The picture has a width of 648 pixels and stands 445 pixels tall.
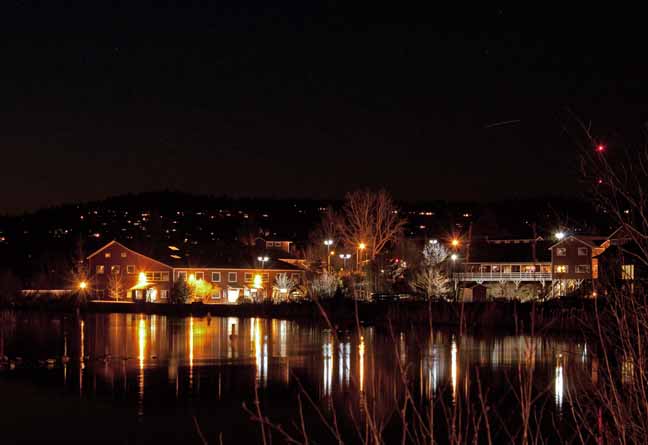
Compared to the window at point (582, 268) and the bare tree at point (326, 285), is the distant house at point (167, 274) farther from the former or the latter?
the window at point (582, 268)

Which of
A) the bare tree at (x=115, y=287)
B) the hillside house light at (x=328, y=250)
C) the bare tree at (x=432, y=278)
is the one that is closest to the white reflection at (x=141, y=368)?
the bare tree at (x=432, y=278)

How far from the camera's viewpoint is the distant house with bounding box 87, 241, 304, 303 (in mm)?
79688

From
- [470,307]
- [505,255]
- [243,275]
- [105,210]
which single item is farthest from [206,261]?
[105,210]

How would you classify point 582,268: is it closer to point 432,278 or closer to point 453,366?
point 432,278

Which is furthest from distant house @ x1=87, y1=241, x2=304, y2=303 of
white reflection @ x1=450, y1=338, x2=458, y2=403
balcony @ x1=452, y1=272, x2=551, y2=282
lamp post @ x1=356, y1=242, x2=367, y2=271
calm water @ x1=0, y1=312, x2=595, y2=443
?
white reflection @ x1=450, y1=338, x2=458, y2=403

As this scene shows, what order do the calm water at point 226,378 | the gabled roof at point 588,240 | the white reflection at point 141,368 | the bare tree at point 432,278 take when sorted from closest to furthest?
the calm water at point 226,378, the white reflection at point 141,368, the bare tree at point 432,278, the gabled roof at point 588,240

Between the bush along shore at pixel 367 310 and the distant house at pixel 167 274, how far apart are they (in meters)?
7.01

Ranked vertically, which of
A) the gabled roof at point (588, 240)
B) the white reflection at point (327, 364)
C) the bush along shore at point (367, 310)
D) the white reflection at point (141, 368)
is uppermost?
the gabled roof at point (588, 240)

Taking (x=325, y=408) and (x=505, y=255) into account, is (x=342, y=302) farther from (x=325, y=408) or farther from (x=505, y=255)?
(x=325, y=408)

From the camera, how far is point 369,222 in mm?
69750

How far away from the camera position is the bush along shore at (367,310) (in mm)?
43875

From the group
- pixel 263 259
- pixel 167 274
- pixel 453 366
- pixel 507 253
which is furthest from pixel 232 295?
pixel 453 366

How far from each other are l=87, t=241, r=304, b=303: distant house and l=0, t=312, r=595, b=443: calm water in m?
29.7

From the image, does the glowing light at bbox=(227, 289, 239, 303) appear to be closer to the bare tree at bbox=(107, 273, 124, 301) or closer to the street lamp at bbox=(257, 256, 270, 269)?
→ the street lamp at bbox=(257, 256, 270, 269)
